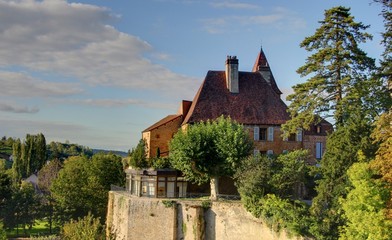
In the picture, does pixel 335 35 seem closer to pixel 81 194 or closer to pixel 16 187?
pixel 81 194

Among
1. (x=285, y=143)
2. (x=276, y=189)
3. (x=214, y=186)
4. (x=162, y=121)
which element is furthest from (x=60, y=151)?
(x=276, y=189)

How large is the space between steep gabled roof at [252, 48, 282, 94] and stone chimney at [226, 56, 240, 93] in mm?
3664

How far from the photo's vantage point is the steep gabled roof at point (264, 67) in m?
46.2

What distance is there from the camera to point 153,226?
36.5 meters

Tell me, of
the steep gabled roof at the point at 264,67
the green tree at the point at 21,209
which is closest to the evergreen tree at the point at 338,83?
the steep gabled roof at the point at 264,67

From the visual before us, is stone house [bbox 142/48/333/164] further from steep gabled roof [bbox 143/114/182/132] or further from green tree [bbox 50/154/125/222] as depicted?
green tree [bbox 50/154/125/222]

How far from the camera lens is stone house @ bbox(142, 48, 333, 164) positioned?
42.4 metres

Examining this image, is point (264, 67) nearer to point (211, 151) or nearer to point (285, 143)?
point (285, 143)

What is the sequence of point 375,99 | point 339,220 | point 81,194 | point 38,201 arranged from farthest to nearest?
1. point 38,201
2. point 81,194
3. point 375,99
4. point 339,220

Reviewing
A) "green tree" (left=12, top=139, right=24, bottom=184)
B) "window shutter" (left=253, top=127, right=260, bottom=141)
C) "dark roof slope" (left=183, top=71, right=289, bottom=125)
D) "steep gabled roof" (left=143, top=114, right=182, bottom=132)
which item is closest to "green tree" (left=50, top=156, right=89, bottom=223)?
"steep gabled roof" (left=143, top=114, right=182, bottom=132)

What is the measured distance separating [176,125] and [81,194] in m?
17.8

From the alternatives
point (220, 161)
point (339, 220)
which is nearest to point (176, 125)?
point (220, 161)

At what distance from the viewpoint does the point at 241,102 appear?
4325 cm

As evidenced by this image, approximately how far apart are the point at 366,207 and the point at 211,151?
49.4 feet
